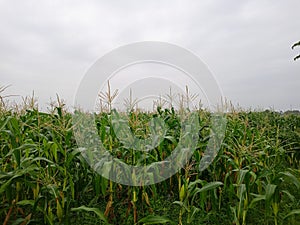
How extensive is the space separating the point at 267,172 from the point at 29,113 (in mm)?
3762

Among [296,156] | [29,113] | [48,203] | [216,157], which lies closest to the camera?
[48,203]

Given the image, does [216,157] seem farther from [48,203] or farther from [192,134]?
[48,203]

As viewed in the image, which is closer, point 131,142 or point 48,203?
point 48,203

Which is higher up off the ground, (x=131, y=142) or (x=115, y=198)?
(x=131, y=142)

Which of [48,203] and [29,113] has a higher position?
[29,113]

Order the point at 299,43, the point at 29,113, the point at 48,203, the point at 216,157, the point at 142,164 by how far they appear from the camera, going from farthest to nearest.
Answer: the point at 299,43
the point at 29,113
the point at 216,157
the point at 142,164
the point at 48,203

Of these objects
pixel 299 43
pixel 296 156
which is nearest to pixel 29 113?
pixel 296 156

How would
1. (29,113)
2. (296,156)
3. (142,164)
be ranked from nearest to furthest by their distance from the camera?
(142,164)
(29,113)
(296,156)

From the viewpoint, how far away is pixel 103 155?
3.08 m

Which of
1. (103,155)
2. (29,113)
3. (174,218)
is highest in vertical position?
(29,113)

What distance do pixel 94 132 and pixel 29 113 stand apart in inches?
60.3

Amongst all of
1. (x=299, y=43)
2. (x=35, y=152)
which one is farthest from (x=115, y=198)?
(x=299, y=43)

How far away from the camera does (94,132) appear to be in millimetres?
3719

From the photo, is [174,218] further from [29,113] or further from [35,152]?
[29,113]
